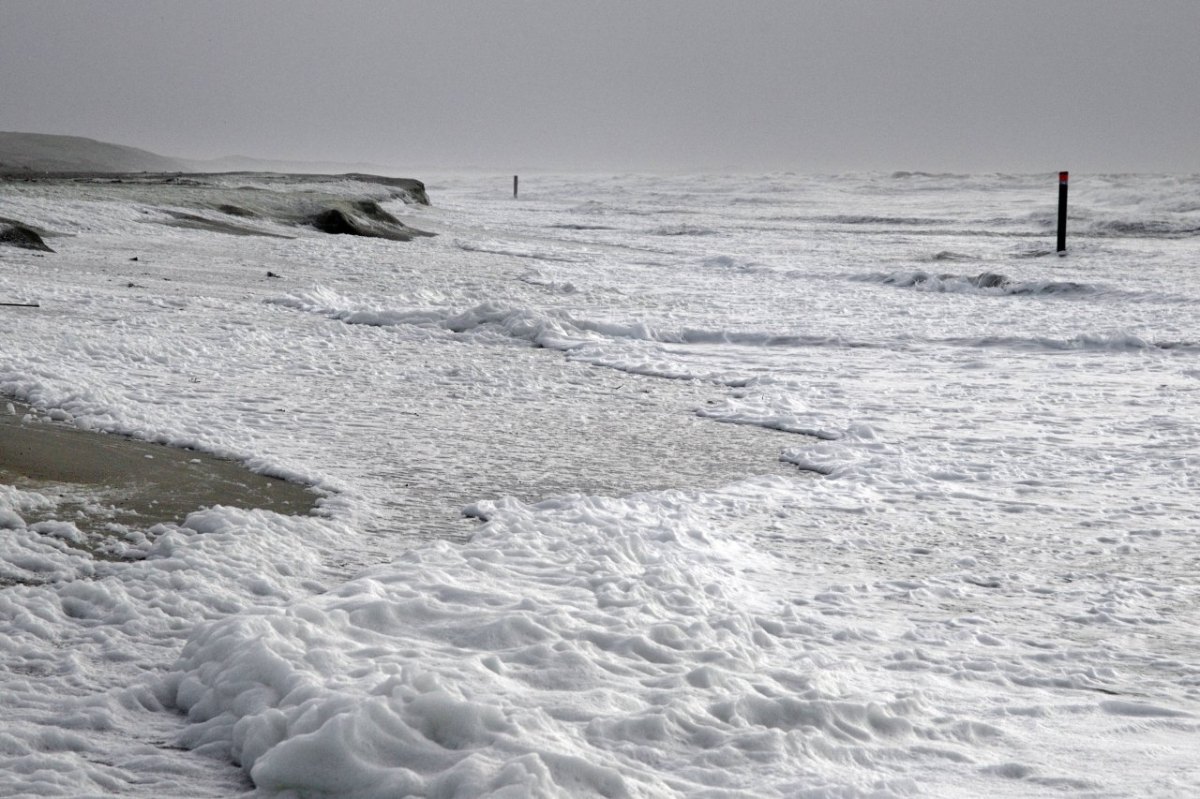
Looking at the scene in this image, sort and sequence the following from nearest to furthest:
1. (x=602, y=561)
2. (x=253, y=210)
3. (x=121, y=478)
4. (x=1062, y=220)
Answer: (x=602, y=561) → (x=121, y=478) → (x=253, y=210) → (x=1062, y=220)

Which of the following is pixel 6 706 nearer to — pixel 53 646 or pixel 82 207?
pixel 53 646

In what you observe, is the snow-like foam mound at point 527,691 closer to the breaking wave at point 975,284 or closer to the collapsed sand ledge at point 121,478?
the collapsed sand ledge at point 121,478

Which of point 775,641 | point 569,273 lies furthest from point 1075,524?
point 569,273

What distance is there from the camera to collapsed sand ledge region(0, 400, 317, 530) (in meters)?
3.55

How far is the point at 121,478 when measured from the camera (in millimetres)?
3869

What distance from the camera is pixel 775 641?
2992mm

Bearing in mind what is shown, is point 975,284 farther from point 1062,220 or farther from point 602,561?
point 602,561

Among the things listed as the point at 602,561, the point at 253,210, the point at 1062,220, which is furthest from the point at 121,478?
the point at 1062,220

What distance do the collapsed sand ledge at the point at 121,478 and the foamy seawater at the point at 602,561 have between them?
0.10 m

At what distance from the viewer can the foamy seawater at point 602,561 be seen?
2.33 m

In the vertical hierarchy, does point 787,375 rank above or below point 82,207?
below

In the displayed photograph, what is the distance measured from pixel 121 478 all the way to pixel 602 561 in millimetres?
1673

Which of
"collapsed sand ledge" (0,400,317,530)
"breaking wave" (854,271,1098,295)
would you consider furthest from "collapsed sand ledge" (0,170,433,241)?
"collapsed sand ledge" (0,400,317,530)

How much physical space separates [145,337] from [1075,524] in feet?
16.4
